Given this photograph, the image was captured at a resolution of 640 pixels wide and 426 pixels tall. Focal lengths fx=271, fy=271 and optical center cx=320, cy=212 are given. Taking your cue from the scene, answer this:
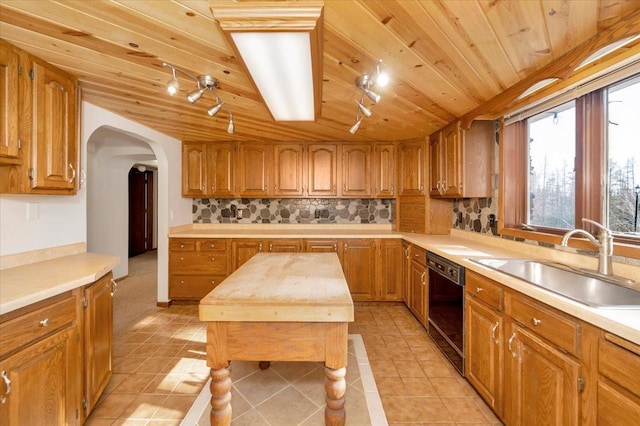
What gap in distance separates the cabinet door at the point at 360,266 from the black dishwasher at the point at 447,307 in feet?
3.11

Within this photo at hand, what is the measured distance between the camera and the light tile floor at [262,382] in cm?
171

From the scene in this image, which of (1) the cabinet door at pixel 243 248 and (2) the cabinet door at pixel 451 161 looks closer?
(2) the cabinet door at pixel 451 161

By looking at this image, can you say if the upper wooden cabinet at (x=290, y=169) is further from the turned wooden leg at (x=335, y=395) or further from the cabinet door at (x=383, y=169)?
the turned wooden leg at (x=335, y=395)

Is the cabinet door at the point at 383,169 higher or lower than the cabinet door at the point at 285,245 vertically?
higher

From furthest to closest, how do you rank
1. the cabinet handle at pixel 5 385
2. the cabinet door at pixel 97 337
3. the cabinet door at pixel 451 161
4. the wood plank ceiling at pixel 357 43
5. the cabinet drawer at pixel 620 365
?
the cabinet door at pixel 451 161, the cabinet door at pixel 97 337, the wood plank ceiling at pixel 357 43, the cabinet handle at pixel 5 385, the cabinet drawer at pixel 620 365

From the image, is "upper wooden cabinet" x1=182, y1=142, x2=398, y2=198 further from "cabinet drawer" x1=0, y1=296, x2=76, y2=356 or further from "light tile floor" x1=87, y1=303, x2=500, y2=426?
"cabinet drawer" x1=0, y1=296, x2=76, y2=356

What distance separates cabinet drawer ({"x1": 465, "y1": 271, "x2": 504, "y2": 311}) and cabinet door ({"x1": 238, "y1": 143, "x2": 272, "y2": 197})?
275cm

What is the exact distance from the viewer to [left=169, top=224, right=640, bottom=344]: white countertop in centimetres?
99

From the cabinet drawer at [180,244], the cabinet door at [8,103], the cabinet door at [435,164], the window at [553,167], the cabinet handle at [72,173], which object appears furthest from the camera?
the cabinet drawer at [180,244]

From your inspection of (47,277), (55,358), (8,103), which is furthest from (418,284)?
(8,103)

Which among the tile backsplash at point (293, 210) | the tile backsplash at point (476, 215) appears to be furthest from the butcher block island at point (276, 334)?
the tile backsplash at point (293, 210)

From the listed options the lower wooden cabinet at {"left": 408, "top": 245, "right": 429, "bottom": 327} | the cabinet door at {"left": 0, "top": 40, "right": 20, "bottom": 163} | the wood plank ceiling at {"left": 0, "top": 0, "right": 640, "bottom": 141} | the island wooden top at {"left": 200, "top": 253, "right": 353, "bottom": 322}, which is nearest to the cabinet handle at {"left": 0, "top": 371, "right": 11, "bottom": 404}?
the island wooden top at {"left": 200, "top": 253, "right": 353, "bottom": 322}

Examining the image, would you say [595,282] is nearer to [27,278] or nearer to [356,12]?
[356,12]

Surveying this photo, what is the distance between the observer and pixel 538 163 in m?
2.32
